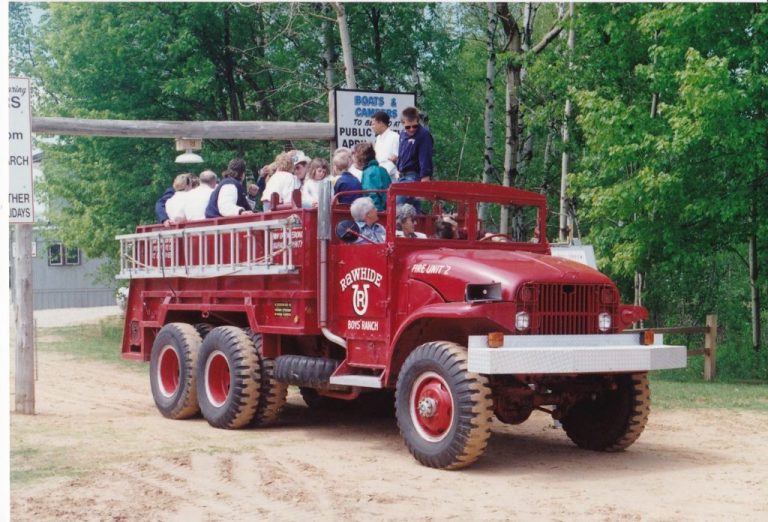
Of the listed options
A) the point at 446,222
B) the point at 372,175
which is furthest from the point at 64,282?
the point at 446,222

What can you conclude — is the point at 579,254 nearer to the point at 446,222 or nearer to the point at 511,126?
the point at 446,222

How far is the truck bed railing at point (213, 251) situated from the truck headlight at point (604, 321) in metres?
3.13

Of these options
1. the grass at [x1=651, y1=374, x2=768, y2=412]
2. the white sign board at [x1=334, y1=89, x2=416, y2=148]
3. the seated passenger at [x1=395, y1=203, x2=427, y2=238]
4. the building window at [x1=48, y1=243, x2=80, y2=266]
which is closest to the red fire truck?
the seated passenger at [x1=395, y1=203, x2=427, y2=238]

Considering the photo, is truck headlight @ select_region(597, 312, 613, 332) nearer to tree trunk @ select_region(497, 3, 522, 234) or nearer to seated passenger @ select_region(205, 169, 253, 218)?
seated passenger @ select_region(205, 169, 253, 218)

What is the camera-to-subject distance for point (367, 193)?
1186 centimetres

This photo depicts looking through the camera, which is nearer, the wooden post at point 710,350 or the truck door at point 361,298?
the truck door at point 361,298

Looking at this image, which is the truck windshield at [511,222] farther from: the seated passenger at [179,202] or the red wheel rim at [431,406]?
the seated passenger at [179,202]

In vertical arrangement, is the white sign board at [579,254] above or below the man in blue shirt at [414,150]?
below

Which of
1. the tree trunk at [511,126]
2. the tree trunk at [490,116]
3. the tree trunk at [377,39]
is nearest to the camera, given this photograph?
the tree trunk at [511,126]

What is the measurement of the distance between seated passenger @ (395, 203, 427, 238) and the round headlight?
5.27 ft

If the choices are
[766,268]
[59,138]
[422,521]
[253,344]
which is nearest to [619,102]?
[766,268]

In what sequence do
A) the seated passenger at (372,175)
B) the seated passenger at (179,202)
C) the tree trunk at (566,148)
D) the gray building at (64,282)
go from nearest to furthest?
the seated passenger at (372,175) → the seated passenger at (179,202) → the tree trunk at (566,148) → the gray building at (64,282)

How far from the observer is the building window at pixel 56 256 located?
182 feet

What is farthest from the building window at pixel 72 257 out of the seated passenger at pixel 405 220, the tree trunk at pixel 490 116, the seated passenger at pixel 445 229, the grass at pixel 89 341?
the seated passenger at pixel 405 220
